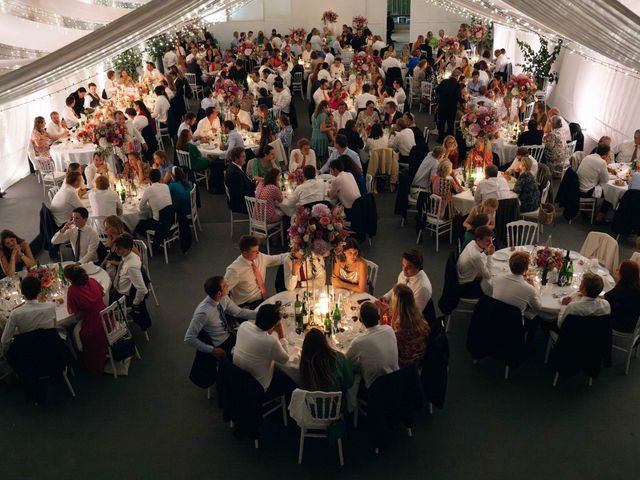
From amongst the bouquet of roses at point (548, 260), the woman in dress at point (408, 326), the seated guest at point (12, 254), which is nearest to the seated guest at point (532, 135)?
the bouquet of roses at point (548, 260)

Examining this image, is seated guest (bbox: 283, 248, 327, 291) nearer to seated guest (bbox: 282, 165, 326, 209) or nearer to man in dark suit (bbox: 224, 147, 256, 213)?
seated guest (bbox: 282, 165, 326, 209)

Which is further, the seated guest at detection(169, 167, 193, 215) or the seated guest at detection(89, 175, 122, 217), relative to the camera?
the seated guest at detection(169, 167, 193, 215)

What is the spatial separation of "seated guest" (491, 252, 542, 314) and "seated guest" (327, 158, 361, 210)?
8.38ft

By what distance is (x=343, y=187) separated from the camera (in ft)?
23.2

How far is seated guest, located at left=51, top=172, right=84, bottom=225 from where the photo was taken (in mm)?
6895

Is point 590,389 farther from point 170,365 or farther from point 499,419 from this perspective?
point 170,365

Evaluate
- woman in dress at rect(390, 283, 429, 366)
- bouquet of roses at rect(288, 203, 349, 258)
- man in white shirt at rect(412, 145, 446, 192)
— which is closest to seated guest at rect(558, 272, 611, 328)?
woman in dress at rect(390, 283, 429, 366)

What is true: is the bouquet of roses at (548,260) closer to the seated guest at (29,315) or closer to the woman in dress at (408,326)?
the woman in dress at (408,326)

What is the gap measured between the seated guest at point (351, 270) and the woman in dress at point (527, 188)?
283cm

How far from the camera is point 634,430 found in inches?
179

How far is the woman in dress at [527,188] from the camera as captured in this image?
705cm

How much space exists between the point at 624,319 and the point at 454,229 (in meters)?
2.45

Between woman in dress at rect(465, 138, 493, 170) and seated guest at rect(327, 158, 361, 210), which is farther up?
woman in dress at rect(465, 138, 493, 170)

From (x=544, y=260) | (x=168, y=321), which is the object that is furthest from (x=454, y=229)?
(x=168, y=321)
